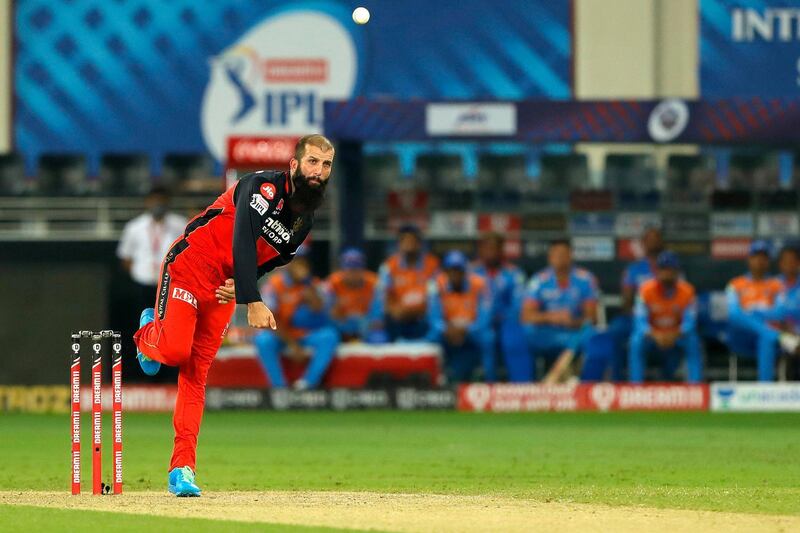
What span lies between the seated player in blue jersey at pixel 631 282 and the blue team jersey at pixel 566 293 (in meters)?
0.34

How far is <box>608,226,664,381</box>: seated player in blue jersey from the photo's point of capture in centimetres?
1720

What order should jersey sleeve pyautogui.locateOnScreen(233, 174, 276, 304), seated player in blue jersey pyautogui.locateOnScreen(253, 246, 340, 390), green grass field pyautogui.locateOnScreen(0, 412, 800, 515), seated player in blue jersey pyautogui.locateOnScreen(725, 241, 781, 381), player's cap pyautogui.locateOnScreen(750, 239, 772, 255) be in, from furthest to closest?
1. player's cap pyautogui.locateOnScreen(750, 239, 772, 255)
2. seated player in blue jersey pyautogui.locateOnScreen(725, 241, 781, 381)
3. seated player in blue jersey pyautogui.locateOnScreen(253, 246, 340, 390)
4. green grass field pyautogui.locateOnScreen(0, 412, 800, 515)
5. jersey sleeve pyautogui.locateOnScreen(233, 174, 276, 304)

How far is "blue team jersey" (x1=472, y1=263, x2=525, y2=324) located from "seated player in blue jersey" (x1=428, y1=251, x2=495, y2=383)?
0.11m

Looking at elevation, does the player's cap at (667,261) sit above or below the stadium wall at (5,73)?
below

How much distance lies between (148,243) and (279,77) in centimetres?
722

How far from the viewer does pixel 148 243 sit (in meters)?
17.3

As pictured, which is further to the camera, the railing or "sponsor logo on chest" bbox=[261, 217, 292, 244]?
the railing

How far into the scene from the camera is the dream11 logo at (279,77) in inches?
937

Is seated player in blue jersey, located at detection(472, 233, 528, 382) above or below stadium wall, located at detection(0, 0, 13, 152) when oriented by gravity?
below

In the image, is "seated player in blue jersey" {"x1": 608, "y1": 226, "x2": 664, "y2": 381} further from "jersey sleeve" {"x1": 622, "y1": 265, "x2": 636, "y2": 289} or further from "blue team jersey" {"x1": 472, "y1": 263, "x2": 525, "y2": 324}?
"blue team jersey" {"x1": 472, "y1": 263, "x2": 525, "y2": 324}

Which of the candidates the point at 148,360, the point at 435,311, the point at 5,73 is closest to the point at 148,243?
the point at 435,311

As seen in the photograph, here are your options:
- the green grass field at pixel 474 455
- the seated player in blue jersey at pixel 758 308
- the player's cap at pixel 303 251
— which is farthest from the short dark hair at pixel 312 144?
the seated player in blue jersey at pixel 758 308

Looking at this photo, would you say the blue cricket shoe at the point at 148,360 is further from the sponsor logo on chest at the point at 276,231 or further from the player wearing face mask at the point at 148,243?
the player wearing face mask at the point at 148,243

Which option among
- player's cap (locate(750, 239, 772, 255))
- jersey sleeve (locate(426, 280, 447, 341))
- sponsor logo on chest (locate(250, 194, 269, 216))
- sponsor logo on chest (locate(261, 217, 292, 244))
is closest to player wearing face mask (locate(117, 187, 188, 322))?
jersey sleeve (locate(426, 280, 447, 341))
